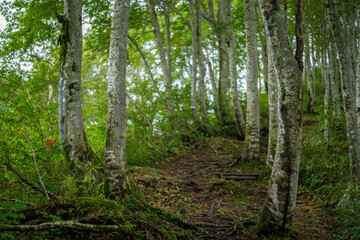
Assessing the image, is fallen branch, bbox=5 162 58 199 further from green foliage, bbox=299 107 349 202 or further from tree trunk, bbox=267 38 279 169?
tree trunk, bbox=267 38 279 169

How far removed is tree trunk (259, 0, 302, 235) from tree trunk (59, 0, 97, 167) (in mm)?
3380

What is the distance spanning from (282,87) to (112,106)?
2560 mm

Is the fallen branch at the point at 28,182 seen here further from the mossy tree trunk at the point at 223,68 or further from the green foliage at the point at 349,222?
the mossy tree trunk at the point at 223,68

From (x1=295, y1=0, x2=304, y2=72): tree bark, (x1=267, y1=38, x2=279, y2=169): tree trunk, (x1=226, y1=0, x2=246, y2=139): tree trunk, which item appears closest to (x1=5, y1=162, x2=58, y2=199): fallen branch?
(x1=295, y1=0, x2=304, y2=72): tree bark

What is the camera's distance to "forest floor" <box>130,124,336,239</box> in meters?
3.75

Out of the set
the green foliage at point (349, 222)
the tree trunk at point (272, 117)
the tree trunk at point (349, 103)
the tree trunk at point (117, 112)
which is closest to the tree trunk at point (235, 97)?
the tree trunk at point (272, 117)

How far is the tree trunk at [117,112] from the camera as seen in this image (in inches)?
149

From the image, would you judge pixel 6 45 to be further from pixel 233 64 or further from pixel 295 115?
pixel 295 115

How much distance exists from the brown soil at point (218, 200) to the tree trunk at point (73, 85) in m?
1.40

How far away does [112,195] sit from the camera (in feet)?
12.0

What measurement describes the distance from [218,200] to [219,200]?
21 mm

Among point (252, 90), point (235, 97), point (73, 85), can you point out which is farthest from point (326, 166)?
point (235, 97)

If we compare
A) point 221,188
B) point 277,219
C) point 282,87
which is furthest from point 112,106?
point 221,188

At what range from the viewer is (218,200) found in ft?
17.1
